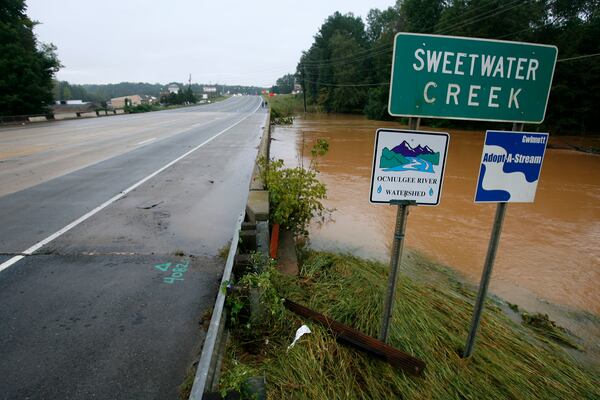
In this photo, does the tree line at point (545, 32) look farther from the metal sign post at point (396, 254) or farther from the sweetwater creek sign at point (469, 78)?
the metal sign post at point (396, 254)

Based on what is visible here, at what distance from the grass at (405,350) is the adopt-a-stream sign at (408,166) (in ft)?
4.77

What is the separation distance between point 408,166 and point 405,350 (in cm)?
171

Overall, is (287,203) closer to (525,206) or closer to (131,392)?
(131,392)

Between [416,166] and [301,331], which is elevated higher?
[416,166]

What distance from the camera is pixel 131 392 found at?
2672 mm

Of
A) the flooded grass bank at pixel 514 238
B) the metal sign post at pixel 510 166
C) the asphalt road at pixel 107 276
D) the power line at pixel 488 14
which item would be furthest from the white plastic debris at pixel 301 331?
the power line at pixel 488 14

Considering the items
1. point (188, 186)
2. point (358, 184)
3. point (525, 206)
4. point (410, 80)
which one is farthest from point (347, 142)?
point (410, 80)

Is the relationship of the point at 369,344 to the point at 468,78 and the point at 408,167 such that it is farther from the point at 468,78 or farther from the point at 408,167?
the point at 468,78

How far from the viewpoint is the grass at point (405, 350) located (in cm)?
283

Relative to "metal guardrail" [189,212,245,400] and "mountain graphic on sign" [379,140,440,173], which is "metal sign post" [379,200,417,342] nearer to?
"mountain graphic on sign" [379,140,440,173]

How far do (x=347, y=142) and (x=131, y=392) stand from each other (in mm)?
20787

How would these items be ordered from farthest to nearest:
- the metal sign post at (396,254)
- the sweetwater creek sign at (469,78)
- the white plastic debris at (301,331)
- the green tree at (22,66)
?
the green tree at (22,66), the white plastic debris at (301,331), the metal sign post at (396,254), the sweetwater creek sign at (469,78)

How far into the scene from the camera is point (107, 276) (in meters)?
4.32

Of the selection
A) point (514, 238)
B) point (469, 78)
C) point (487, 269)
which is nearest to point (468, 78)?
point (469, 78)
